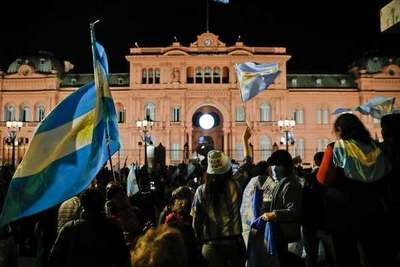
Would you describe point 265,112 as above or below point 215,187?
above

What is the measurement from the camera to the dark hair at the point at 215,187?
6223mm

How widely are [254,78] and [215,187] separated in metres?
10.1

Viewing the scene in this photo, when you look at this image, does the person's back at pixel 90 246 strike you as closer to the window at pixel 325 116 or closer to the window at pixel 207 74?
the window at pixel 207 74

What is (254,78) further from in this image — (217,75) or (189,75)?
(189,75)

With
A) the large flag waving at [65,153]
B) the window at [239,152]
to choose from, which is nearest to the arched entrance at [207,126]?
the window at [239,152]

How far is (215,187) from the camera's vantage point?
6289 mm

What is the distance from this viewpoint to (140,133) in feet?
176

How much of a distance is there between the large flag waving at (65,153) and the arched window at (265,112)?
49.8 metres

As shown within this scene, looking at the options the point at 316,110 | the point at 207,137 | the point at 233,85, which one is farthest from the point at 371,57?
the point at 207,137

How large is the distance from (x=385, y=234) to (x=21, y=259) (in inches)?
344

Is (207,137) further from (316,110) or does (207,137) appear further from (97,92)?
(97,92)

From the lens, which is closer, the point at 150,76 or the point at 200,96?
the point at 200,96

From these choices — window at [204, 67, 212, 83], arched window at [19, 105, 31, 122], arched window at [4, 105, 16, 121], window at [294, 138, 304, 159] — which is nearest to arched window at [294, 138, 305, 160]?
window at [294, 138, 304, 159]

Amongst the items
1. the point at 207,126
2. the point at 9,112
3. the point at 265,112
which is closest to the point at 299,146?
the point at 265,112
